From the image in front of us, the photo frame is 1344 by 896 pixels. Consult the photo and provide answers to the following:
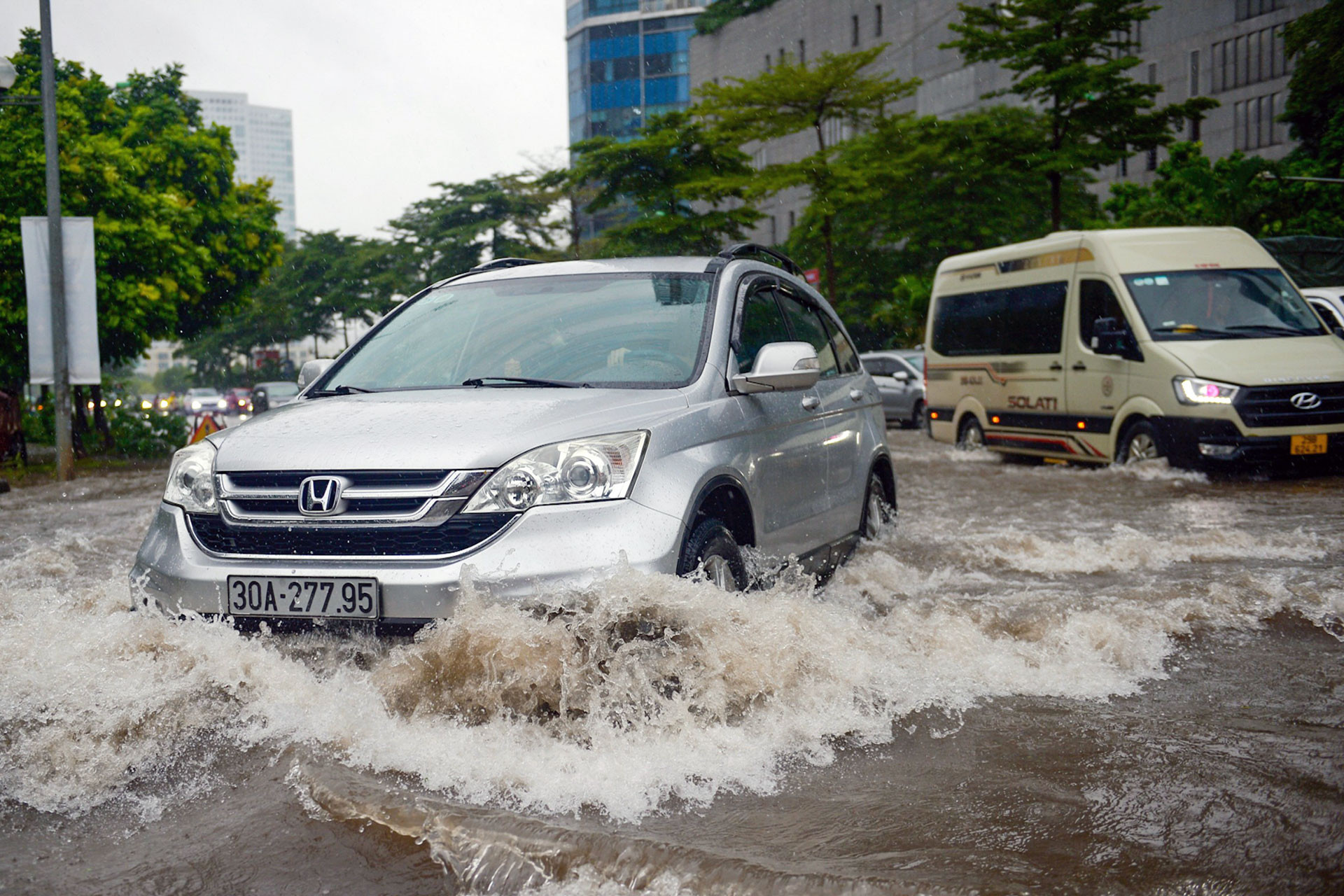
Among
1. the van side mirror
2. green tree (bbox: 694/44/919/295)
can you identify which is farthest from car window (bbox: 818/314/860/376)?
green tree (bbox: 694/44/919/295)

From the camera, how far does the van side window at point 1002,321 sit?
13.6 m

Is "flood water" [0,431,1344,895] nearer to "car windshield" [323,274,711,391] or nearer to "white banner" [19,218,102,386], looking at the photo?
"car windshield" [323,274,711,391]

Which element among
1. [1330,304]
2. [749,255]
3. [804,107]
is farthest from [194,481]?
[804,107]

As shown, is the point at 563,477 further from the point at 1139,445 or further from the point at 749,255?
the point at 1139,445

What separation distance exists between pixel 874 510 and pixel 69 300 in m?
12.7

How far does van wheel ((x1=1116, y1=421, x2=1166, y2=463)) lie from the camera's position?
11.6m

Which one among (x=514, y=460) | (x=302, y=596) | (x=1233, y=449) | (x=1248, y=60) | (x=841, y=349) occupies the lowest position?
(x=1233, y=449)

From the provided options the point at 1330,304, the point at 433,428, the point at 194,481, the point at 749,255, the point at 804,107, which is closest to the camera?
the point at 433,428

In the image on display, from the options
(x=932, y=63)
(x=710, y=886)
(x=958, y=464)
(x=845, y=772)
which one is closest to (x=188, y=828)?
(x=710, y=886)

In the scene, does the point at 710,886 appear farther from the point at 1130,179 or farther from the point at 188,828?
the point at 1130,179

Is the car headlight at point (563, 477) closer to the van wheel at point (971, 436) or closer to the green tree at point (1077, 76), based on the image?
the van wheel at point (971, 436)

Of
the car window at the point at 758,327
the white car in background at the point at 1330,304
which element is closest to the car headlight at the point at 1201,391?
the white car in background at the point at 1330,304

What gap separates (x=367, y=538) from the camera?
3773mm

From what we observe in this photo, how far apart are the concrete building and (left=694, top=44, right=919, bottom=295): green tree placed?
62.4 feet
